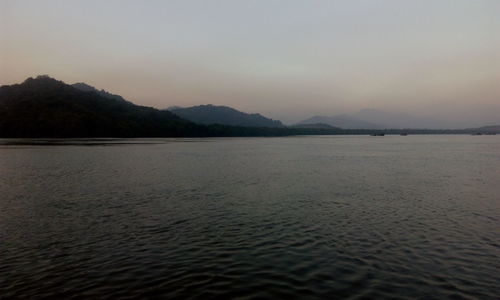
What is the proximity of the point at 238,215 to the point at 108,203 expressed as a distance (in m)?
17.2

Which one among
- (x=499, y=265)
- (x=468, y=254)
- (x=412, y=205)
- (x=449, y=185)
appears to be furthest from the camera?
(x=449, y=185)

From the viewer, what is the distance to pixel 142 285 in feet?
56.7

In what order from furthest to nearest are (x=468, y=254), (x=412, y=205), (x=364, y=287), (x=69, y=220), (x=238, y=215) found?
(x=412, y=205), (x=238, y=215), (x=69, y=220), (x=468, y=254), (x=364, y=287)

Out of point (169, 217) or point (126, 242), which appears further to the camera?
point (169, 217)

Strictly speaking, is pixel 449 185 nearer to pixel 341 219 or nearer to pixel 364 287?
pixel 341 219

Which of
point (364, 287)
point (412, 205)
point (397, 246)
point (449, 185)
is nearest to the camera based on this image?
point (364, 287)

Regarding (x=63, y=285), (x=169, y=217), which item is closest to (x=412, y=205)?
(x=169, y=217)

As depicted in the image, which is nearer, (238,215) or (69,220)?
(69,220)

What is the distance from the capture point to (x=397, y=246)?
23938 mm

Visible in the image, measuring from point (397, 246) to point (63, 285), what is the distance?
74.2ft

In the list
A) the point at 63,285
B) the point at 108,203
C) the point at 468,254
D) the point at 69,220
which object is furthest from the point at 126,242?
the point at 468,254

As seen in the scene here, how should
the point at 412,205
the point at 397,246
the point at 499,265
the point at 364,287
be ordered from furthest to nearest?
the point at 412,205, the point at 397,246, the point at 499,265, the point at 364,287

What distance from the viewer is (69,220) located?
30906mm

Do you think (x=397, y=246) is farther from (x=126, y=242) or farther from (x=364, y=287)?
(x=126, y=242)
